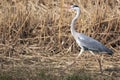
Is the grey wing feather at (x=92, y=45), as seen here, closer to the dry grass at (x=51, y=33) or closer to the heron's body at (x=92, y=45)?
the heron's body at (x=92, y=45)

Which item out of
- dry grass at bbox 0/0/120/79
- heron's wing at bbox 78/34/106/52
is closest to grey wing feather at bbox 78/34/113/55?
heron's wing at bbox 78/34/106/52

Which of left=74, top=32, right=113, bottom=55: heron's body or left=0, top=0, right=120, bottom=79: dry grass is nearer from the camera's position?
left=74, top=32, right=113, bottom=55: heron's body

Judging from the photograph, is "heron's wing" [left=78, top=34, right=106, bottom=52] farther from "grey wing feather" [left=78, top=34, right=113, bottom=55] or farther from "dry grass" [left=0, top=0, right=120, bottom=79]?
"dry grass" [left=0, top=0, right=120, bottom=79]

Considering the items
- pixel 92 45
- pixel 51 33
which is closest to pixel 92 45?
pixel 92 45

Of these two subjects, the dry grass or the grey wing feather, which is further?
the dry grass

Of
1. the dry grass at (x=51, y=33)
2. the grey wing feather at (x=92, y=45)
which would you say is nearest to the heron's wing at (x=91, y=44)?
the grey wing feather at (x=92, y=45)

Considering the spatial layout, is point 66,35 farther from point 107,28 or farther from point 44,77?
point 44,77

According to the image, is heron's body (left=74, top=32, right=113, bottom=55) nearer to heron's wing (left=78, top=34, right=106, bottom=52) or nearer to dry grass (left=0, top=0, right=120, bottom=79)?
heron's wing (left=78, top=34, right=106, bottom=52)

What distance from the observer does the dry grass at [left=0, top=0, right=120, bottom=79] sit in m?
7.35

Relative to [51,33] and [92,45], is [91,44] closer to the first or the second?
[92,45]

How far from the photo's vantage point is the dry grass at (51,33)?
289 inches

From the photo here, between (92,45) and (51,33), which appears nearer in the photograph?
(92,45)

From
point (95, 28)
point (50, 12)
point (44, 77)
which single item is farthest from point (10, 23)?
point (44, 77)

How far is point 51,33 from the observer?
26.1 ft
